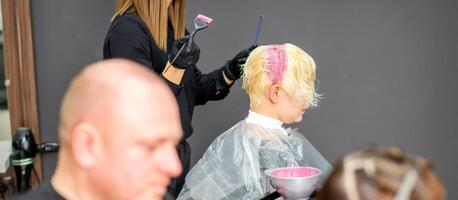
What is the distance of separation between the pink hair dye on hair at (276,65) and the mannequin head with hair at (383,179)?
103cm

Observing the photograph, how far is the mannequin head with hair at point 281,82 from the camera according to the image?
1838 mm

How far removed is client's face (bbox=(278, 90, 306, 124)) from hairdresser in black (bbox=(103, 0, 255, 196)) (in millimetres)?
261

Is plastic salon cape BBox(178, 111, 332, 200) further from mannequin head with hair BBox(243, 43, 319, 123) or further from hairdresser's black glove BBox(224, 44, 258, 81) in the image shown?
hairdresser's black glove BBox(224, 44, 258, 81)

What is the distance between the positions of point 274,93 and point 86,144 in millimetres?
1080

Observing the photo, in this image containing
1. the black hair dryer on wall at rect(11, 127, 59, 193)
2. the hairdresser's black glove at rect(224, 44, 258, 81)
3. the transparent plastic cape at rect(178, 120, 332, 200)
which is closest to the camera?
the transparent plastic cape at rect(178, 120, 332, 200)

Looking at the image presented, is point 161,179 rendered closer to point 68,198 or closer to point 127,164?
point 127,164

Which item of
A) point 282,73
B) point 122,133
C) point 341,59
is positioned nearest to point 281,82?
point 282,73

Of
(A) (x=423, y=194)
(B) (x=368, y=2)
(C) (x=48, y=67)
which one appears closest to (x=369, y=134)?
(B) (x=368, y=2)

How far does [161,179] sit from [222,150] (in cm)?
101

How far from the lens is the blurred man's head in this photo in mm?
812

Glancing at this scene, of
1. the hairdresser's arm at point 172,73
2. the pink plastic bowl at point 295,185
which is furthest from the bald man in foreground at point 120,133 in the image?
the hairdresser's arm at point 172,73

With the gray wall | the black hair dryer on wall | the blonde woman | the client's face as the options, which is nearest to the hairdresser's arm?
the blonde woman

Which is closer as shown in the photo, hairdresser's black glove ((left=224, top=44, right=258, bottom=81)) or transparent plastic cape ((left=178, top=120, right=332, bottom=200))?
transparent plastic cape ((left=178, top=120, right=332, bottom=200))

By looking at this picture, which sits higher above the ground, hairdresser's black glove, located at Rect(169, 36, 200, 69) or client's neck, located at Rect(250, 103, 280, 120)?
hairdresser's black glove, located at Rect(169, 36, 200, 69)
